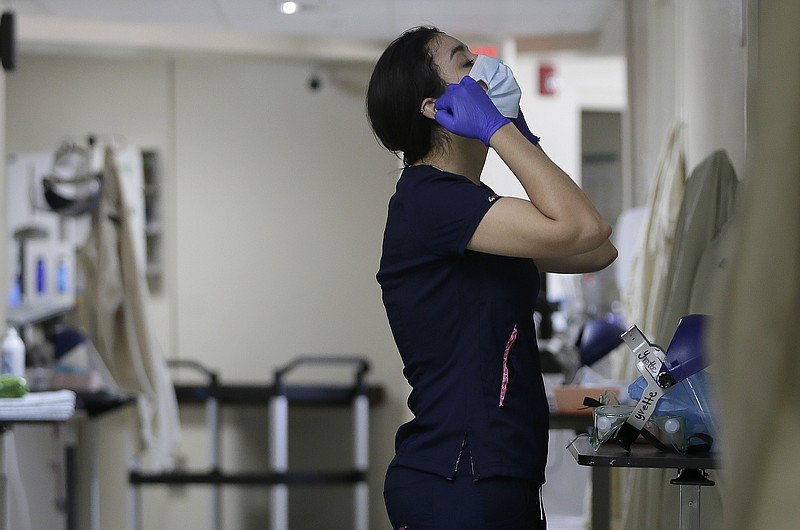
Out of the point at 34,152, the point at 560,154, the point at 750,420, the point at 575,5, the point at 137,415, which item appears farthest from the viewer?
the point at 560,154

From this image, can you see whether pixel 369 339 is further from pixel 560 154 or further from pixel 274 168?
pixel 560 154

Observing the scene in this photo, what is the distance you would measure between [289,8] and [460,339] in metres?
3.83

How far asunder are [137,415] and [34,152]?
2318 millimetres

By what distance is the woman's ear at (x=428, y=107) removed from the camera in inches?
60.0

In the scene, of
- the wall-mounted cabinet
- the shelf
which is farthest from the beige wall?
the wall-mounted cabinet

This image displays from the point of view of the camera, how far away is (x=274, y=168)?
6199 mm

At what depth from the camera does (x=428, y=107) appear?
153 centimetres

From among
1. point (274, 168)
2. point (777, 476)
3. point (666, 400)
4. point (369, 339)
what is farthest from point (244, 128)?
point (777, 476)

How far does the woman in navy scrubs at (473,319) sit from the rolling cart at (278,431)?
3.89m

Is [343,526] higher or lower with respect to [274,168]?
lower

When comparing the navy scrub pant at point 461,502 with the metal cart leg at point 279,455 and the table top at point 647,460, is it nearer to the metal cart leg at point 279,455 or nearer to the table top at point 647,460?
the table top at point 647,460

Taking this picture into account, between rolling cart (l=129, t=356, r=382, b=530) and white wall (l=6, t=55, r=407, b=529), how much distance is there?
0.20m

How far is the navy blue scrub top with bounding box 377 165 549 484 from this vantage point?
55.6 inches

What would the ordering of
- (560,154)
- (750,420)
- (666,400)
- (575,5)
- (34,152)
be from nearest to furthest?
1. (750,420)
2. (666,400)
3. (575,5)
4. (34,152)
5. (560,154)
